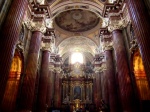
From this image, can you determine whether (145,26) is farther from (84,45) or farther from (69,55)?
(69,55)

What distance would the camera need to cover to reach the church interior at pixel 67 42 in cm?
532

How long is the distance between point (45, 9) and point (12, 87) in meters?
5.38

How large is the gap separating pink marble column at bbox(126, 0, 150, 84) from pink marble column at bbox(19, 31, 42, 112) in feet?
18.0

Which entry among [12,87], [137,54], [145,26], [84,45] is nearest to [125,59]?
[137,54]

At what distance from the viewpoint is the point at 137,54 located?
26.8 feet

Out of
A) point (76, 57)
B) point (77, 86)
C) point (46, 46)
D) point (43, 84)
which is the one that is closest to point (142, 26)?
point (43, 84)

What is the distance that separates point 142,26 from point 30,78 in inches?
231

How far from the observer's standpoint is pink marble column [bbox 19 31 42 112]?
7195 mm

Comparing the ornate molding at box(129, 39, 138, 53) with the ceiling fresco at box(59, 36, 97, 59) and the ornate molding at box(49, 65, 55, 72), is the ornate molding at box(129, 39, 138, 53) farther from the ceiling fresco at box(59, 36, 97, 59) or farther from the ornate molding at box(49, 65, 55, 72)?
the ceiling fresco at box(59, 36, 97, 59)

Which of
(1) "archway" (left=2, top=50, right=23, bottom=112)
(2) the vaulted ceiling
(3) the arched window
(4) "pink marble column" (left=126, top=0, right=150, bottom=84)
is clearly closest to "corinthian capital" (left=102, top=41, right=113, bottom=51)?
(2) the vaulted ceiling

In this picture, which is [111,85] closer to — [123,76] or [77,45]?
[123,76]

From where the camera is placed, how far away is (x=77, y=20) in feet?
58.3

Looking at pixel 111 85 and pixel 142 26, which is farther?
pixel 111 85

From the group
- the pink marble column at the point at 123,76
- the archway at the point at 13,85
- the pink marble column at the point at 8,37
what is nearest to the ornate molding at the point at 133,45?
the pink marble column at the point at 123,76
